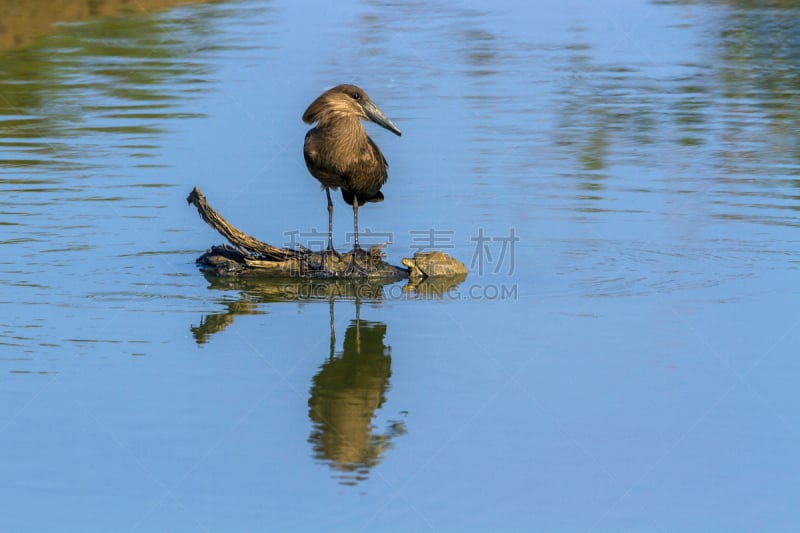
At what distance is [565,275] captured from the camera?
10766 mm

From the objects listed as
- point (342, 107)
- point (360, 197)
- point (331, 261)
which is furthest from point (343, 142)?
point (331, 261)

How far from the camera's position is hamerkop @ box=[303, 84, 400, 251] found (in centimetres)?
1124

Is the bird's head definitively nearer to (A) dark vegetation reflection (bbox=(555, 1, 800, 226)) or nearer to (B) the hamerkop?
(B) the hamerkop

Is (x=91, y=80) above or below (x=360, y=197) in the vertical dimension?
below

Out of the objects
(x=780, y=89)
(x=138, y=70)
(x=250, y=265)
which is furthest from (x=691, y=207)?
(x=138, y=70)

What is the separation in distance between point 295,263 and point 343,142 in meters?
1.03

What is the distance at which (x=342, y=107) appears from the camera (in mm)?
11359

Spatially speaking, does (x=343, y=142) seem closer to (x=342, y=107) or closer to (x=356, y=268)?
(x=342, y=107)

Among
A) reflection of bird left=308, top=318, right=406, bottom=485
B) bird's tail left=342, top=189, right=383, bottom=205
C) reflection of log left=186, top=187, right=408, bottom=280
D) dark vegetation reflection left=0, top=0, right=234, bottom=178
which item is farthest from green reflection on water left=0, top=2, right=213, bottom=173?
reflection of bird left=308, top=318, right=406, bottom=485

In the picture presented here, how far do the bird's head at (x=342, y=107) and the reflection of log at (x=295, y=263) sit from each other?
106cm

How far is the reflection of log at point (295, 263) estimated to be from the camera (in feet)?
36.3

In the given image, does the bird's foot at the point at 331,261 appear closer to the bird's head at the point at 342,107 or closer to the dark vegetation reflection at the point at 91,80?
the bird's head at the point at 342,107

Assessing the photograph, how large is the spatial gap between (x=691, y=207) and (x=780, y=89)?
20.3 ft

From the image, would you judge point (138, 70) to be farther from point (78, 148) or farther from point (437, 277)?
point (437, 277)
